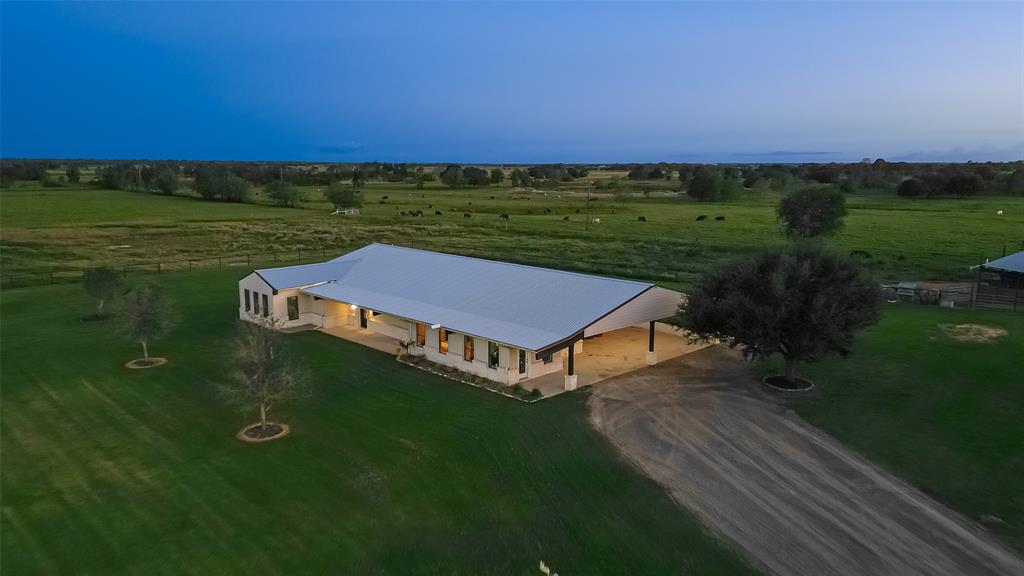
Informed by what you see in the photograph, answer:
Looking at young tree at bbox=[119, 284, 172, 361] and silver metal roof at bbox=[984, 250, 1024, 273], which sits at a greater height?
silver metal roof at bbox=[984, 250, 1024, 273]

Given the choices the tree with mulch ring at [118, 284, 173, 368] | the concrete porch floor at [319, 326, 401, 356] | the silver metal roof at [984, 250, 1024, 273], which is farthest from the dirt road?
the silver metal roof at [984, 250, 1024, 273]

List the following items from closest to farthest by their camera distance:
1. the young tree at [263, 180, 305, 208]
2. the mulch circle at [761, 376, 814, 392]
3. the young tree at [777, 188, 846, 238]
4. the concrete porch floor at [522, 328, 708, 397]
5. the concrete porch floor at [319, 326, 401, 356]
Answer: the mulch circle at [761, 376, 814, 392] < the concrete porch floor at [522, 328, 708, 397] < the concrete porch floor at [319, 326, 401, 356] < the young tree at [777, 188, 846, 238] < the young tree at [263, 180, 305, 208]

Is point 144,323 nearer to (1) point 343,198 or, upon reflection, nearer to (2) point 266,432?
(2) point 266,432

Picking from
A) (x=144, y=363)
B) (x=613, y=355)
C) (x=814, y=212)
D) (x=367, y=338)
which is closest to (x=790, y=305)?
(x=613, y=355)

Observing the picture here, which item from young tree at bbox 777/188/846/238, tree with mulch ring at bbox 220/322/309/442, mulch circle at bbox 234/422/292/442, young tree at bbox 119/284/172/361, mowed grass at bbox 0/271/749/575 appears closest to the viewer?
mowed grass at bbox 0/271/749/575

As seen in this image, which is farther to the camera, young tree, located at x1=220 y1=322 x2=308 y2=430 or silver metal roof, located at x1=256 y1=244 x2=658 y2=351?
silver metal roof, located at x1=256 y1=244 x2=658 y2=351

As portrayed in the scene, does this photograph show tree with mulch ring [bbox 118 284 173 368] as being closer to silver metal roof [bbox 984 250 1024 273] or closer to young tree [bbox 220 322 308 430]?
young tree [bbox 220 322 308 430]

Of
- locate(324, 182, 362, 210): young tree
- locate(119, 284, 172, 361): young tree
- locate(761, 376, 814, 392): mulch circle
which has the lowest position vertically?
locate(761, 376, 814, 392): mulch circle
